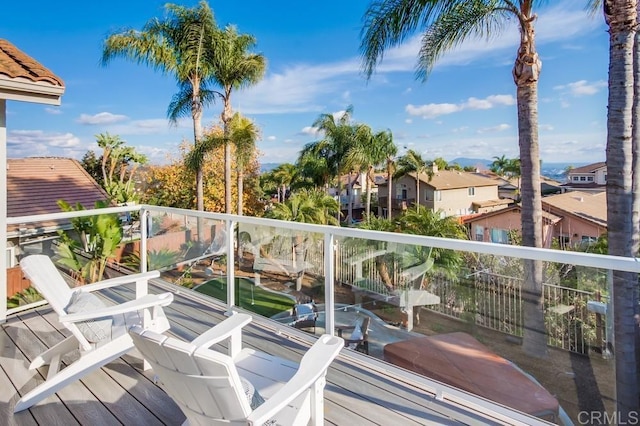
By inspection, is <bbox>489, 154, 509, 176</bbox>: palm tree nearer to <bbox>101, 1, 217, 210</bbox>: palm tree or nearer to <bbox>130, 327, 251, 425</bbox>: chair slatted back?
<bbox>101, 1, 217, 210</bbox>: palm tree

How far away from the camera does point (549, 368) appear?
231cm

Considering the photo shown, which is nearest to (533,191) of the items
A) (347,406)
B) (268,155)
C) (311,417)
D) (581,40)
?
(347,406)

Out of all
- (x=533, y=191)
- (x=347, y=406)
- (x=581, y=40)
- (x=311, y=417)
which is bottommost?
(x=347, y=406)

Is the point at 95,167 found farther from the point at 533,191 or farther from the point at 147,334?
the point at 147,334

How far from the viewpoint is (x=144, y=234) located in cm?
523

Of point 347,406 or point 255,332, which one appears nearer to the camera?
point 347,406

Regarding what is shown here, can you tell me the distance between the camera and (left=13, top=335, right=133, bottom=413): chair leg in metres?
2.51

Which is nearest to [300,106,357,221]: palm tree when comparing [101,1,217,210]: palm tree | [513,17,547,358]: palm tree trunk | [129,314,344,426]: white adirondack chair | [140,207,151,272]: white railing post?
[101,1,217,210]: palm tree

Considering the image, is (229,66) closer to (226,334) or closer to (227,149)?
(227,149)

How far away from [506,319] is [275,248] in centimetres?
223

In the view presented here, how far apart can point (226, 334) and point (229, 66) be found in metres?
→ 18.9

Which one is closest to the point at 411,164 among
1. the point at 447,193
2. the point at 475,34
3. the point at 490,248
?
the point at 447,193

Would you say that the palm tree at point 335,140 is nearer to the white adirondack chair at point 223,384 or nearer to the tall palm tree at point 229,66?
the tall palm tree at point 229,66

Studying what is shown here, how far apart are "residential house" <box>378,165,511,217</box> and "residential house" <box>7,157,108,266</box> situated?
3060 centimetres
